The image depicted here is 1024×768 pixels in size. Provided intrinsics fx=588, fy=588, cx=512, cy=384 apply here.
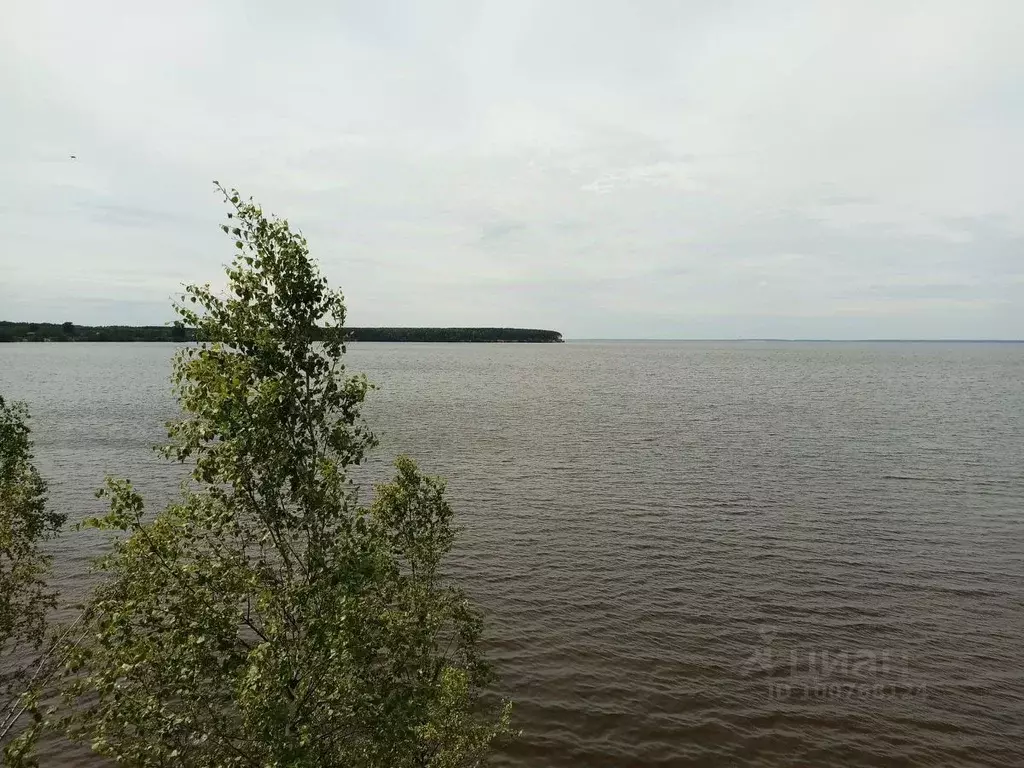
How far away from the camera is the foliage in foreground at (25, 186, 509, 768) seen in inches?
458

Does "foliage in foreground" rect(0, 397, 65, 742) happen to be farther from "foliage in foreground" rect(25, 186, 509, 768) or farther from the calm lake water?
"foliage in foreground" rect(25, 186, 509, 768)

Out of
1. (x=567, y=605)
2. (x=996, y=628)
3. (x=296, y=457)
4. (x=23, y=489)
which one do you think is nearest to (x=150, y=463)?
(x=23, y=489)

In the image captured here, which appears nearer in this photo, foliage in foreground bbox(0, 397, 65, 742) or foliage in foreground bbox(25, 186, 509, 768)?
foliage in foreground bbox(25, 186, 509, 768)

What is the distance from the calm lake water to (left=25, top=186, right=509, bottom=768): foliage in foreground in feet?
46.4

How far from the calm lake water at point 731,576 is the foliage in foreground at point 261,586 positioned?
1415 cm

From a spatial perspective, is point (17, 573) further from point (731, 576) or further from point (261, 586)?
point (731, 576)

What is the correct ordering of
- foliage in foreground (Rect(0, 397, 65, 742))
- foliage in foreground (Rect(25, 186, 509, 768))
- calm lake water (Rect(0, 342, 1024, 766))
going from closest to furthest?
foliage in foreground (Rect(25, 186, 509, 768))
foliage in foreground (Rect(0, 397, 65, 742))
calm lake water (Rect(0, 342, 1024, 766))

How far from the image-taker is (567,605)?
3500cm

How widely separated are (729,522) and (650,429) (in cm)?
3980

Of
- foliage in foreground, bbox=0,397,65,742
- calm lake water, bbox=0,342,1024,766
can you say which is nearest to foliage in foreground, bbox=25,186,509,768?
foliage in foreground, bbox=0,397,65,742

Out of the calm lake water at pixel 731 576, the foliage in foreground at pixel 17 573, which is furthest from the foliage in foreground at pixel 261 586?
the calm lake water at pixel 731 576

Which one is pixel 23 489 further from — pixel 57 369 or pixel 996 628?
pixel 57 369

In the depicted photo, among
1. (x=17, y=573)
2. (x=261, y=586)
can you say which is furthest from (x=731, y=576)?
(x=17, y=573)

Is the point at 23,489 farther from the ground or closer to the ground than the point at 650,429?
farther from the ground
